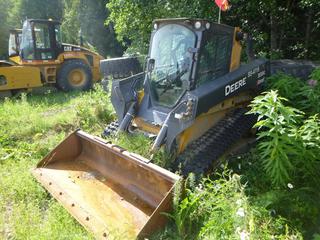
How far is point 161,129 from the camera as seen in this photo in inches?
165

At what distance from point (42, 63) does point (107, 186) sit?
7.17m

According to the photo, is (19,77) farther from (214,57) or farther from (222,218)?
(222,218)

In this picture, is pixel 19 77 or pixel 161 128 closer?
pixel 161 128

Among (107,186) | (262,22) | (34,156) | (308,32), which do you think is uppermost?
(262,22)

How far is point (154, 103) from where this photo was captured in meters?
4.91

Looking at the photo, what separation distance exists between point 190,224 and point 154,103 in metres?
2.03

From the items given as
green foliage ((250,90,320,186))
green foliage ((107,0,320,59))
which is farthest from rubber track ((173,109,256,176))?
green foliage ((107,0,320,59))

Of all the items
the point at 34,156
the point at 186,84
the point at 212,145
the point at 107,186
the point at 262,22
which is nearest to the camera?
the point at 107,186

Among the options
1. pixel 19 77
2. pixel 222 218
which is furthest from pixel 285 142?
pixel 19 77

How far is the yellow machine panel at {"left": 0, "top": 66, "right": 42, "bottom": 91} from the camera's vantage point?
367 inches

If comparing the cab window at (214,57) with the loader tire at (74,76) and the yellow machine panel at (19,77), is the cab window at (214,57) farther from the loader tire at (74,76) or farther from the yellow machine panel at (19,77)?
the loader tire at (74,76)

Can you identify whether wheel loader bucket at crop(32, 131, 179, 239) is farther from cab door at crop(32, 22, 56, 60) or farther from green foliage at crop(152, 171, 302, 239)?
cab door at crop(32, 22, 56, 60)

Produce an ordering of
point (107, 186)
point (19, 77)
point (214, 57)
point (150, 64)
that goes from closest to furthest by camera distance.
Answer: point (107, 186) < point (214, 57) < point (150, 64) < point (19, 77)

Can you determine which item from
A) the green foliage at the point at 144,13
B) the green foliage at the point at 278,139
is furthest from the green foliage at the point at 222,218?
the green foliage at the point at 144,13
